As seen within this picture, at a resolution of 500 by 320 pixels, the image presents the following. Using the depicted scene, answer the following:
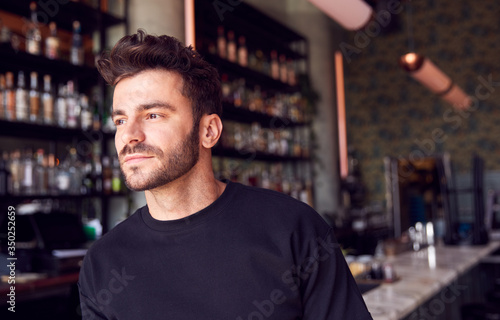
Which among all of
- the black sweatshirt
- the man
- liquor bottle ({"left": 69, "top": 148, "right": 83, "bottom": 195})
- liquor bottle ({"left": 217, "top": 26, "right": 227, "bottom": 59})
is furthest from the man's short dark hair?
liquor bottle ({"left": 217, "top": 26, "right": 227, "bottom": 59})

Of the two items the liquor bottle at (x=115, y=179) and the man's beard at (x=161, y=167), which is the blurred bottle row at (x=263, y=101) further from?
the man's beard at (x=161, y=167)

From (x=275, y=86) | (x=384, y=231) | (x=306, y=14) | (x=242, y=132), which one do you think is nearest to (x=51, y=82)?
(x=242, y=132)

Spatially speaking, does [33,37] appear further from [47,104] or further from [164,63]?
[164,63]

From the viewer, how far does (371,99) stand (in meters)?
7.43

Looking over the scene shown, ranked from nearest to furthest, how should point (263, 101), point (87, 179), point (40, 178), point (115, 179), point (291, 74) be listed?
point (40, 178), point (87, 179), point (115, 179), point (263, 101), point (291, 74)

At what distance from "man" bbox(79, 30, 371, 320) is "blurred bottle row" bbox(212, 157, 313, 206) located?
2968mm

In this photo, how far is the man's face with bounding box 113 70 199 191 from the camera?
41.1 inches

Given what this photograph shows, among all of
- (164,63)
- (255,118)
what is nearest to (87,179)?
(255,118)

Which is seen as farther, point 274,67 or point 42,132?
point 274,67

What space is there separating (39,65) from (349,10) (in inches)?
79.8

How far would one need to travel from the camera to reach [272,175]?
16.8 feet

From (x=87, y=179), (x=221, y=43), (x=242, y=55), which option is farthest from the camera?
(x=242, y=55)

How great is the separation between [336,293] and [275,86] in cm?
438

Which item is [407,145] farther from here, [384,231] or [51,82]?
[51,82]
